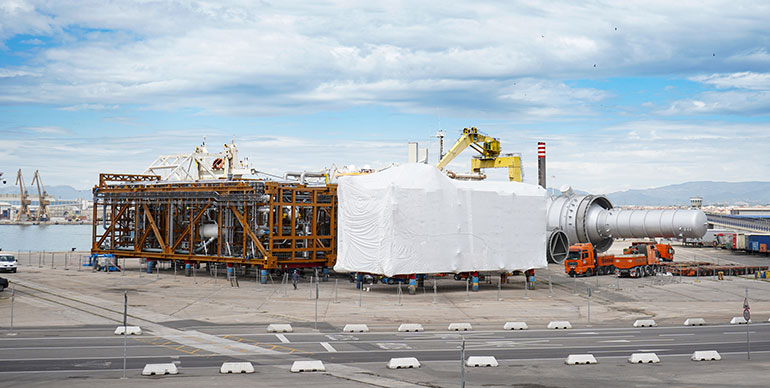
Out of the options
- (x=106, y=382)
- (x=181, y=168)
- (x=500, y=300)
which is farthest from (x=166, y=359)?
(x=181, y=168)

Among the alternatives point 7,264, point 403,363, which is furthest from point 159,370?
point 7,264

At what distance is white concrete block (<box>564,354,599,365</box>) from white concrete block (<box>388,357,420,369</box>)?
18.4 ft

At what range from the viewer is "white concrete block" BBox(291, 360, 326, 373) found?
81.6 feet

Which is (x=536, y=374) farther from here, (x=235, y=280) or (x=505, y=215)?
(x=235, y=280)

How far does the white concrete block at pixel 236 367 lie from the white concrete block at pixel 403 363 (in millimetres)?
4798

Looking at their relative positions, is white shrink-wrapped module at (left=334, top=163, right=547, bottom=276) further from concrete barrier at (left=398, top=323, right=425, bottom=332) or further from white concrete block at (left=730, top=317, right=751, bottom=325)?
white concrete block at (left=730, top=317, right=751, bottom=325)

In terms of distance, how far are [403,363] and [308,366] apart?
10.8 ft

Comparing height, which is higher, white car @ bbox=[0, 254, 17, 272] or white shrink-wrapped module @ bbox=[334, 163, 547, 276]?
white shrink-wrapped module @ bbox=[334, 163, 547, 276]

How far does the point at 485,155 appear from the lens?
90.1 meters

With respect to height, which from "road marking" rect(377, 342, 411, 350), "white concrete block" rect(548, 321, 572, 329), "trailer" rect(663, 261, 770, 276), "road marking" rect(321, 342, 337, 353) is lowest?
"road marking" rect(377, 342, 411, 350)

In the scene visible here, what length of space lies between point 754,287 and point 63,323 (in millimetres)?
50846

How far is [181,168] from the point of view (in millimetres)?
82125

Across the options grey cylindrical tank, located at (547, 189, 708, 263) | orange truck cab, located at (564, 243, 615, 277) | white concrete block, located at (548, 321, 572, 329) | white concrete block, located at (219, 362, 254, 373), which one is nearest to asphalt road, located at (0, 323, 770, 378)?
white concrete block, located at (548, 321, 572, 329)

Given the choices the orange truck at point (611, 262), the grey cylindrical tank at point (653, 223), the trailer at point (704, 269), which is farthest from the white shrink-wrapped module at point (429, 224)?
the trailer at point (704, 269)
